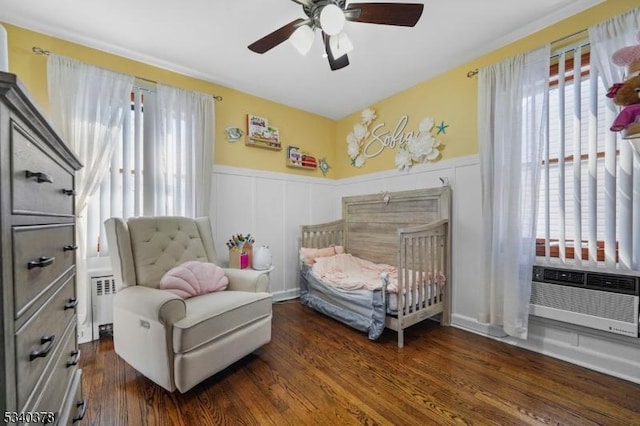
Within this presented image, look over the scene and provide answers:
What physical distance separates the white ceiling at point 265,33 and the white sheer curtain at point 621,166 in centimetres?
29

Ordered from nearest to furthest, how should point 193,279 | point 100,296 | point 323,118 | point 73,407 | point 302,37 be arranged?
point 73,407 < point 302,37 < point 193,279 < point 100,296 < point 323,118

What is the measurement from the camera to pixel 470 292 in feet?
7.81

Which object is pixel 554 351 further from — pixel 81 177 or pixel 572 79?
pixel 81 177

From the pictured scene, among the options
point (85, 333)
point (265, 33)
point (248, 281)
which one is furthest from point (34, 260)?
point (265, 33)

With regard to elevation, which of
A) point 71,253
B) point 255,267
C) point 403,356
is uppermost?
point 71,253

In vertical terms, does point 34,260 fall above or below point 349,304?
above

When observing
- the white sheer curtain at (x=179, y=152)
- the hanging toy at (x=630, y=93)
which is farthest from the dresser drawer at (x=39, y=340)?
the hanging toy at (x=630, y=93)

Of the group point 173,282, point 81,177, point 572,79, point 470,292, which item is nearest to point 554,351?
point 470,292

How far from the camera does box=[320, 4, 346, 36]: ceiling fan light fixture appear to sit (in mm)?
1398

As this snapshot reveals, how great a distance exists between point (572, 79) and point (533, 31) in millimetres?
494

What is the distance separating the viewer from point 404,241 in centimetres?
214

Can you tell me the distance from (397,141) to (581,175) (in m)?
1.60

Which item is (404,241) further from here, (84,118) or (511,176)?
(84,118)

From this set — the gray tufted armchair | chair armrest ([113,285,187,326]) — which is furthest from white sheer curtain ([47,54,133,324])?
chair armrest ([113,285,187,326])
